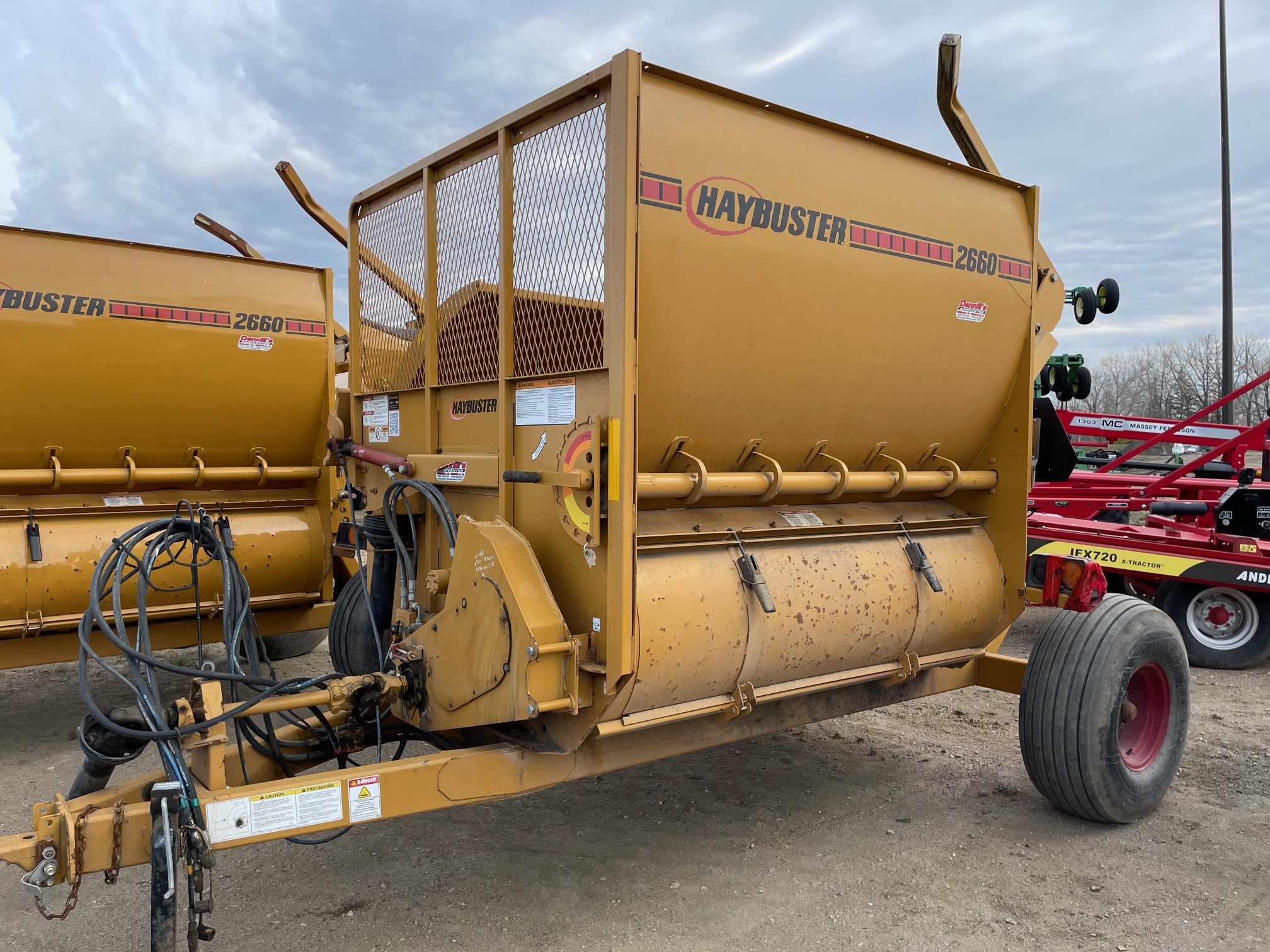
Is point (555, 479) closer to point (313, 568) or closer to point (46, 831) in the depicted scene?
point (46, 831)

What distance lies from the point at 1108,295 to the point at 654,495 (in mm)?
4918

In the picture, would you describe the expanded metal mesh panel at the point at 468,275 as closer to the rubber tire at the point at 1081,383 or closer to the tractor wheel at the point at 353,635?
the tractor wheel at the point at 353,635

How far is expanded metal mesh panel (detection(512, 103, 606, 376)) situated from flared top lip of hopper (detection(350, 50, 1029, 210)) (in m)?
0.07

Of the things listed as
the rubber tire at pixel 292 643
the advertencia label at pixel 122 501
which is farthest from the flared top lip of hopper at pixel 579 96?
the rubber tire at pixel 292 643

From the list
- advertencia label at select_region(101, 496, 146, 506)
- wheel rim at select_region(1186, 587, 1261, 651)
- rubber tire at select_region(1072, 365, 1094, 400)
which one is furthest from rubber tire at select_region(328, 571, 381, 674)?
rubber tire at select_region(1072, 365, 1094, 400)

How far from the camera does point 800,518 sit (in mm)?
3664

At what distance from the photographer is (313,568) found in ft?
20.1

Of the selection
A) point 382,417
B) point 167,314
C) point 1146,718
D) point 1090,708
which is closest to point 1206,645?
point 1146,718

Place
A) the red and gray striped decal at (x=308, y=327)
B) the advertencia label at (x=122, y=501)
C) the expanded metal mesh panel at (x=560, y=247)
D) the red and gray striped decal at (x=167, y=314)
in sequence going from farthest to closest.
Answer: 1. the red and gray striped decal at (x=308, y=327)
2. the advertencia label at (x=122, y=501)
3. the red and gray striped decal at (x=167, y=314)
4. the expanded metal mesh panel at (x=560, y=247)

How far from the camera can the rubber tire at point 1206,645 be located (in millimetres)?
7117

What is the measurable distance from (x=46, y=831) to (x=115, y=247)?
3916 mm

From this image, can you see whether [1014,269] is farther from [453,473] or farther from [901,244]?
[453,473]

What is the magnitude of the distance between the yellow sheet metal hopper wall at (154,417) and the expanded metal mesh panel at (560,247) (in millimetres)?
3082

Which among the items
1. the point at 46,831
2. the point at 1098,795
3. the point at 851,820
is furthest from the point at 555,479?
the point at 1098,795
